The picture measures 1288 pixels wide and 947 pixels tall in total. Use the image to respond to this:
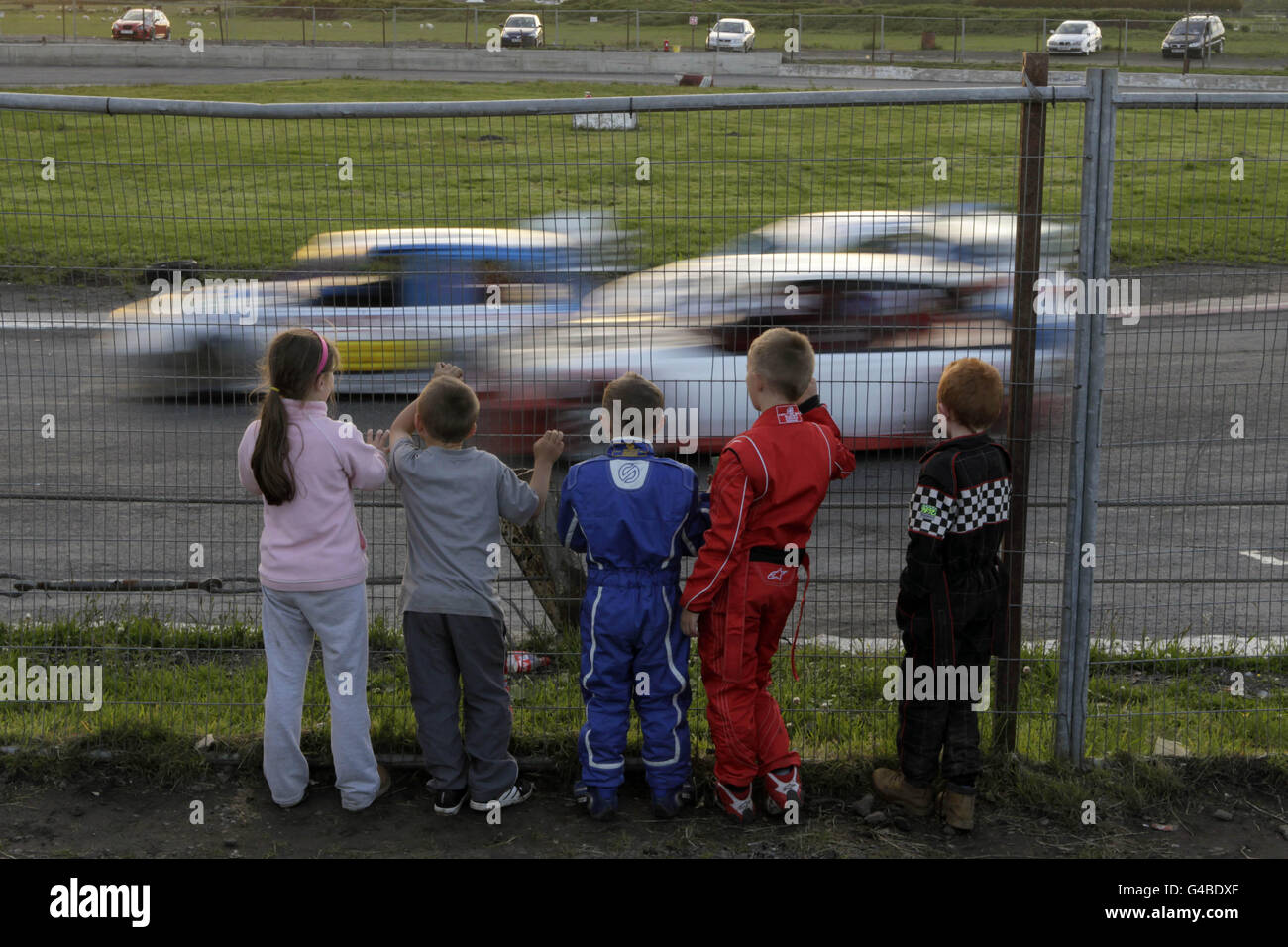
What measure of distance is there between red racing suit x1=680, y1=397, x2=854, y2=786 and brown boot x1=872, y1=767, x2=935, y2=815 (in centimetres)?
42

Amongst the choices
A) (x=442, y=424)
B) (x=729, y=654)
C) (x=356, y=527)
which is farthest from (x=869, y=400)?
(x=356, y=527)

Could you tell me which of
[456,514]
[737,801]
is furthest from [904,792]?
[456,514]

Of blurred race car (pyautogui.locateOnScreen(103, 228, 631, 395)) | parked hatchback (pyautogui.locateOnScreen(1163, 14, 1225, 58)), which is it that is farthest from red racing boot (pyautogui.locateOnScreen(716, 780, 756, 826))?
parked hatchback (pyautogui.locateOnScreen(1163, 14, 1225, 58))

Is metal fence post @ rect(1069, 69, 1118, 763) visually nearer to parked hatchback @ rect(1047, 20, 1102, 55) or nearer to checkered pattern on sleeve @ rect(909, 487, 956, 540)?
checkered pattern on sleeve @ rect(909, 487, 956, 540)

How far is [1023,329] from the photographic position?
473cm

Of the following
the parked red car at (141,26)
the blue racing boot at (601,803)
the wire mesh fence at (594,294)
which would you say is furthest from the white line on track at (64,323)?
the parked red car at (141,26)

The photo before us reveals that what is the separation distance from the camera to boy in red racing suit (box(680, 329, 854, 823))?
4379 millimetres

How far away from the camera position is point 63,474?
9555mm

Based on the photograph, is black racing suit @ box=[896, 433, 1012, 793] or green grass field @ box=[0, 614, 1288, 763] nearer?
black racing suit @ box=[896, 433, 1012, 793]

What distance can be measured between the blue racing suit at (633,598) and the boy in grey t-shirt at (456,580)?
225 millimetres

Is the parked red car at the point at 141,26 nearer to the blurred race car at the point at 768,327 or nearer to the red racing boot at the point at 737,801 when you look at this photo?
the blurred race car at the point at 768,327

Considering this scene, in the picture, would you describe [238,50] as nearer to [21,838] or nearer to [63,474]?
[63,474]

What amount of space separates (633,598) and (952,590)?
3.71 ft

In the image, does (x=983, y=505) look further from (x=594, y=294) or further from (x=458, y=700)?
(x=458, y=700)
